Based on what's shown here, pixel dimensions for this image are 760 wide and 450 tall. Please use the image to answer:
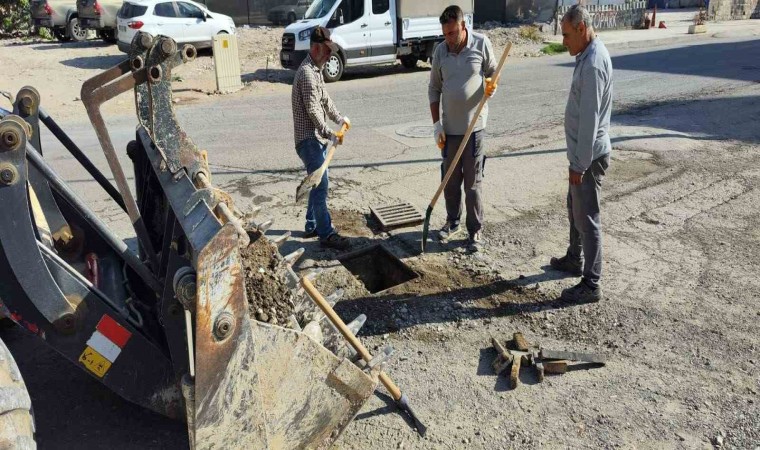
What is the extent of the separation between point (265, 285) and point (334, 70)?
43.9ft

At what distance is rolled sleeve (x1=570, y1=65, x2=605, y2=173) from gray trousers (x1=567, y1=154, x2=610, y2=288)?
18 centimetres

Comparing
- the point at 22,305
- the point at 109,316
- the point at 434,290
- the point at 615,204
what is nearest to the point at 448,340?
the point at 434,290

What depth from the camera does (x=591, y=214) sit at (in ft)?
17.0

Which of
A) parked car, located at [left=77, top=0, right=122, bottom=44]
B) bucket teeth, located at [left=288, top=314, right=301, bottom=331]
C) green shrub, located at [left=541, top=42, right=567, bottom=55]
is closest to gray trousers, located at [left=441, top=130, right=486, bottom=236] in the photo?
bucket teeth, located at [left=288, top=314, right=301, bottom=331]

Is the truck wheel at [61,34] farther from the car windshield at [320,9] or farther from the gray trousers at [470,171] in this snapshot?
the gray trousers at [470,171]

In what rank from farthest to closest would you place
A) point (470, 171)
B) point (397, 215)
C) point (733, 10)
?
point (733, 10)
point (397, 215)
point (470, 171)

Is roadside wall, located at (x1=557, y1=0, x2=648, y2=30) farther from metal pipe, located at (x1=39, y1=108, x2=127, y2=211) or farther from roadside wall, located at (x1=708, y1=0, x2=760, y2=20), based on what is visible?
metal pipe, located at (x1=39, y1=108, x2=127, y2=211)

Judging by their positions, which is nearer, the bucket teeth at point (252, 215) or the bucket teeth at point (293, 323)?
the bucket teeth at point (293, 323)

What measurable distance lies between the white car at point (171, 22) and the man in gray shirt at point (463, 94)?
13106 mm

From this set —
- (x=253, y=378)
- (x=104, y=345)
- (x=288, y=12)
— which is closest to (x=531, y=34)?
(x=288, y=12)

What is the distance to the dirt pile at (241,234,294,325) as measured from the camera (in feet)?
10.1

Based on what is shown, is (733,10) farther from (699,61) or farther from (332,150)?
(332,150)

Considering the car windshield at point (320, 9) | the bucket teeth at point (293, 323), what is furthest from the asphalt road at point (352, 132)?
the car windshield at point (320, 9)

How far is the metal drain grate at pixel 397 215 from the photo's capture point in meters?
6.70
